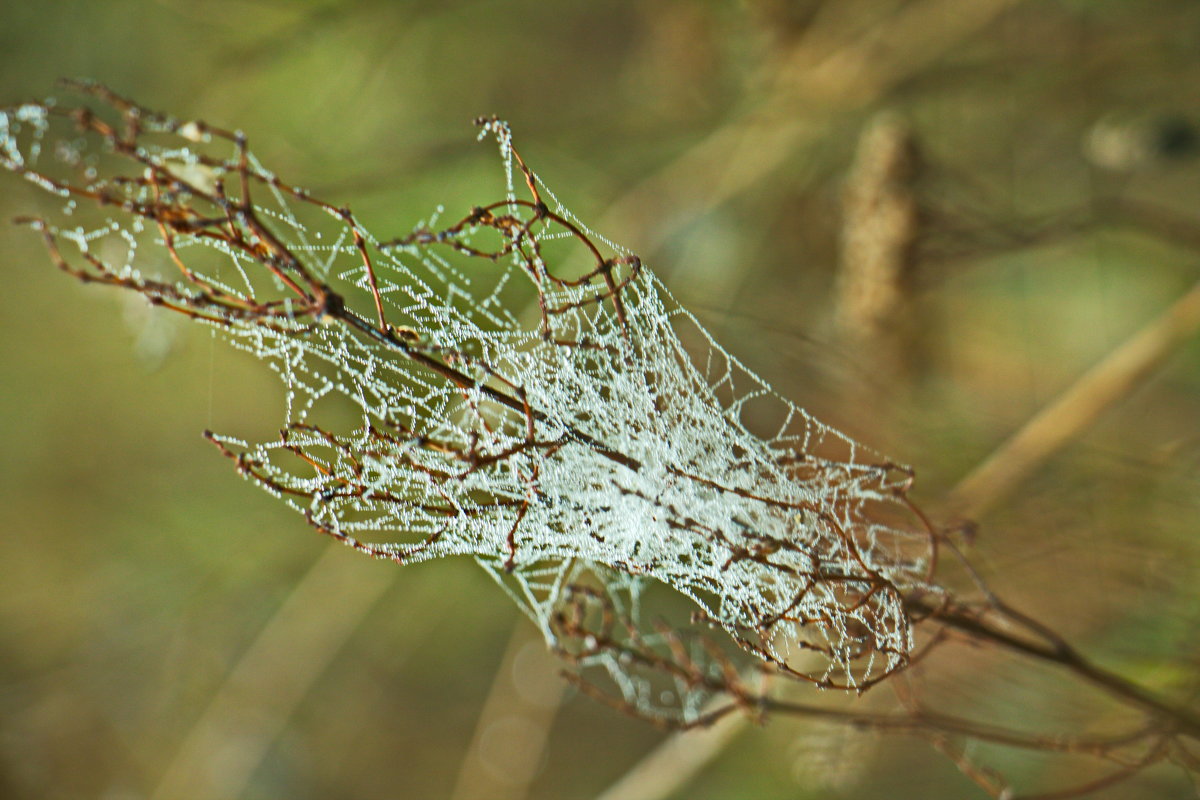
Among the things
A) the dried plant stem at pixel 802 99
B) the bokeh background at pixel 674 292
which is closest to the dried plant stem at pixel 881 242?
the bokeh background at pixel 674 292

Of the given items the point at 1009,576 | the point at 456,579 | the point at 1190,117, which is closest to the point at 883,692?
the point at 1009,576

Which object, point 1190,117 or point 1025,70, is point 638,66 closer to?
point 1025,70

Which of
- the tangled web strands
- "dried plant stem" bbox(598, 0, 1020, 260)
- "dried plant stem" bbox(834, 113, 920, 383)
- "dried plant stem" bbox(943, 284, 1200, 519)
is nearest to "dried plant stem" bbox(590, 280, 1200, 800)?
"dried plant stem" bbox(943, 284, 1200, 519)

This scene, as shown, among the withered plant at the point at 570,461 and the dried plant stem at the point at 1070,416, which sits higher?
the dried plant stem at the point at 1070,416

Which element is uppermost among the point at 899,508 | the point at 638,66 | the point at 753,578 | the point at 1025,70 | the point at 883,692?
the point at 1025,70

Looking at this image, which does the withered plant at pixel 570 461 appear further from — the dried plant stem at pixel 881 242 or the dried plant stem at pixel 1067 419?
the dried plant stem at pixel 881 242

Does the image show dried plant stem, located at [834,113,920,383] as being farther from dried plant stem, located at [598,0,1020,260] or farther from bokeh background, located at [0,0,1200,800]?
dried plant stem, located at [598,0,1020,260]
